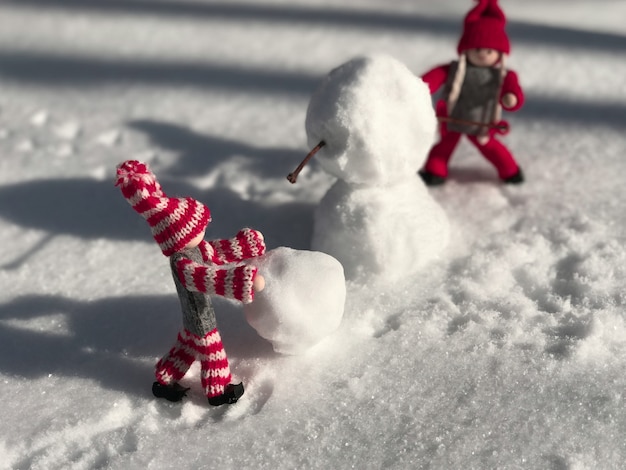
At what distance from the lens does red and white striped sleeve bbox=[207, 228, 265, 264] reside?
4.13 ft

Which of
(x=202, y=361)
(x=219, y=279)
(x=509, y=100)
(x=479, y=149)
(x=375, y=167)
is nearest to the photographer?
(x=219, y=279)

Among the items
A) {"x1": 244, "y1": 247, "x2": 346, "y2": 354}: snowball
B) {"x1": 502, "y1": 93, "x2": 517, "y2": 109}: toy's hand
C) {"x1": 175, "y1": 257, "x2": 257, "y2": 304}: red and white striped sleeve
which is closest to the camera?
{"x1": 175, "y1": 257, "x2": 257, "y2": 304}: red and white striped sleeve

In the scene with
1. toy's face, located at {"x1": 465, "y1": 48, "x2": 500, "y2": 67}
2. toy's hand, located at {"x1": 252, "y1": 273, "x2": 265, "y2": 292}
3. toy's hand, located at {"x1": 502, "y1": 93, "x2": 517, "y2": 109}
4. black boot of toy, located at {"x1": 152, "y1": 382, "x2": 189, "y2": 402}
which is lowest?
black boot of toy, located at {"x1": 152, "y1": 382, "x2": 189, "y2": 402}

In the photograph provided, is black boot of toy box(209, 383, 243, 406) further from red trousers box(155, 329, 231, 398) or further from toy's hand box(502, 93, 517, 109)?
toy's hand box(502, 93, 517, 109)

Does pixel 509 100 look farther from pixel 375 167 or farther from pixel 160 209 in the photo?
pixel 160 209

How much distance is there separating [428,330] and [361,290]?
6.9 inches

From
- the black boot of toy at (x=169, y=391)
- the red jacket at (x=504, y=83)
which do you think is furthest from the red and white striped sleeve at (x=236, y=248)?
the red jacket at (x=504, y=83)

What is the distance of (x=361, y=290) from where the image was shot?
148 cm

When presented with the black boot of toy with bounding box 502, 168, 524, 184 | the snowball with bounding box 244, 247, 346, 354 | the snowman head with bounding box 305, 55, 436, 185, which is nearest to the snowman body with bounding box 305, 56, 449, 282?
the snowman head with bounding box 305, 55, 436, 185

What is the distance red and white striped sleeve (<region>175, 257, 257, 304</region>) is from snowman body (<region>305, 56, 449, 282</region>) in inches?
14.0

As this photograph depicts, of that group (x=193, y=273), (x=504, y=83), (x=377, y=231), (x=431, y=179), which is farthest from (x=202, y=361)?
(x=504, y=83)

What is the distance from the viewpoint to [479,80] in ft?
5.38

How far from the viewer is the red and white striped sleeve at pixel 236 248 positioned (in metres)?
1.26

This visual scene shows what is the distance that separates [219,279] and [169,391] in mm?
266
